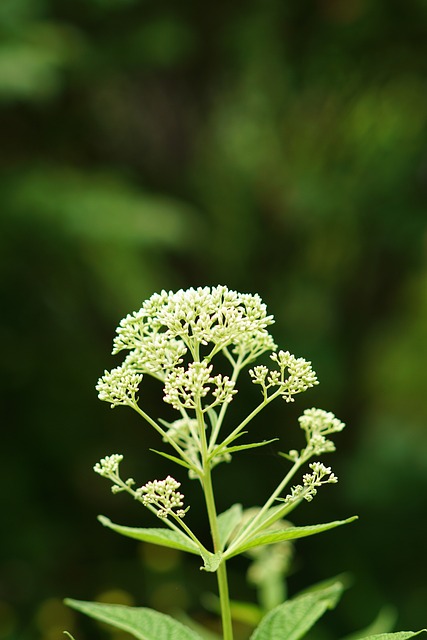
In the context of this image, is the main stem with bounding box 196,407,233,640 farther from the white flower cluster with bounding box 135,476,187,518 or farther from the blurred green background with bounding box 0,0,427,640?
the blurred green background with bounding box 0,0,427,640

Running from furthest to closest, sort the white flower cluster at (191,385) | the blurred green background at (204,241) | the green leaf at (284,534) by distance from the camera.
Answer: the blurred green background at (204,241) < the white flower cluster at (191,385) < the green leaf at (284,534)

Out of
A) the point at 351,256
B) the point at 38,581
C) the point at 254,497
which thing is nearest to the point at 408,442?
the point at 254,497

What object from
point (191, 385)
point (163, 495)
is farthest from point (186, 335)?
point (163, 495)

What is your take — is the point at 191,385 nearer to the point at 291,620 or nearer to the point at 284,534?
the point at 284,534

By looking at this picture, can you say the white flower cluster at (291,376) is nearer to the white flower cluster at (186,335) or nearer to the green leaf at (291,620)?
the white flower cluster at (186,335)

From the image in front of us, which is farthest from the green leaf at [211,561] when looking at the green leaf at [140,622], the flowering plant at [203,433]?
the green leaf at [140,622]

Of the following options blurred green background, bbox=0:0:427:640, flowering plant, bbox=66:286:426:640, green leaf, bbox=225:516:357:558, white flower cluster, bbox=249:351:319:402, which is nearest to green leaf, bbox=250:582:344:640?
flowering plant, bbox=66:286:426:640
